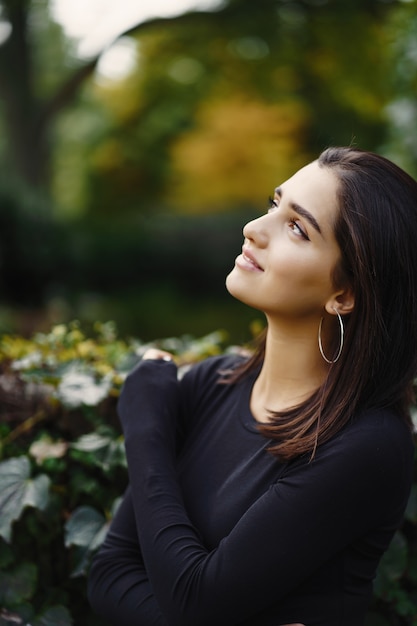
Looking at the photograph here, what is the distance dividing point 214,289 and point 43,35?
11.4 metres

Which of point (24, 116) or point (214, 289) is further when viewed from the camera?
point (214, 289)

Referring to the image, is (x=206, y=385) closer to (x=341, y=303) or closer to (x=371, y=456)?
(x=341, y=303)

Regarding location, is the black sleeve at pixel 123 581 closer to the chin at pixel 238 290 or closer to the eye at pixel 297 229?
the chin at pixel 238 290

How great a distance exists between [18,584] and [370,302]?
49.3 inches

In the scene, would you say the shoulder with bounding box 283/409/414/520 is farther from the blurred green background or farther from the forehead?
the blurred green background

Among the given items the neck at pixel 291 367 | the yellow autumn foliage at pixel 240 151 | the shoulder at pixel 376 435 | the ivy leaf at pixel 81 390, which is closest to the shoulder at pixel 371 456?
the shoulder at pixel 376 435

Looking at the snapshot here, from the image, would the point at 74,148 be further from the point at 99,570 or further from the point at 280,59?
the point at 99,570

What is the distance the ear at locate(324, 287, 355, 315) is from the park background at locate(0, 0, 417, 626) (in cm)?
44

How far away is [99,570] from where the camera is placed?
1778mm

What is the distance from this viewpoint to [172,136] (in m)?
27.9

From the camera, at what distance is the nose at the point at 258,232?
1623 mm

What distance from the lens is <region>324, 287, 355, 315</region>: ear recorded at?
5.27 ft

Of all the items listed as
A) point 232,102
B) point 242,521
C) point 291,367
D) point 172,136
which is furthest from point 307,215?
point 172,136

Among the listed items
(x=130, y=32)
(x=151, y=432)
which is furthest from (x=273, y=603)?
(x=130, y=32)
